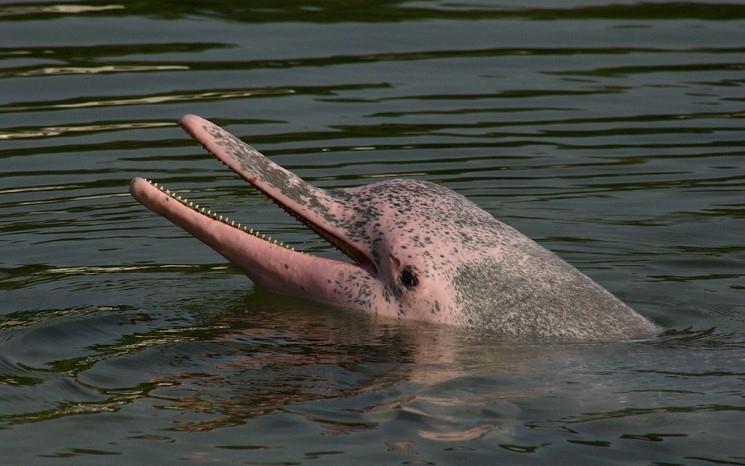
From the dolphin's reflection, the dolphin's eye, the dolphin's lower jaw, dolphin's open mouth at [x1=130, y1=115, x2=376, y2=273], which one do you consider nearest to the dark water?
the dolphin's reflection

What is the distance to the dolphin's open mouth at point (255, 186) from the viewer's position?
31.6 ft

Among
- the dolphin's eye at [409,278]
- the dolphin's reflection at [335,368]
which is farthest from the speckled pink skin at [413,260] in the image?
the dolphin's reflection at [335,368]

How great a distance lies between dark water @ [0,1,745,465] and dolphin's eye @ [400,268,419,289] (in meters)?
0.25

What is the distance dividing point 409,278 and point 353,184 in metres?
3.32

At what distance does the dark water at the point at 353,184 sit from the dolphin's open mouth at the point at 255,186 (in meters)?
0.41

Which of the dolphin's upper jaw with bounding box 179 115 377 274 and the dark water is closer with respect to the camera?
the dark water

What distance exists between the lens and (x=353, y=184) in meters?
12.9

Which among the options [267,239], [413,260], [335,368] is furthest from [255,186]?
[335,368]

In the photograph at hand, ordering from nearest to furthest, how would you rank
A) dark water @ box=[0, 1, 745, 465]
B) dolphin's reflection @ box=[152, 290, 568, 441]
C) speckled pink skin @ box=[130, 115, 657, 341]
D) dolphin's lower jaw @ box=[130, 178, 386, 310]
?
dark water @ box=[0, 1, 745, 465] → dolphin's reflection @ box=[152, 290, 568, 441] → speckled pink skin @ box=[130, 115, 657, 341] → dolphin's lower jaw @ box=[130, 178, 386, 310]

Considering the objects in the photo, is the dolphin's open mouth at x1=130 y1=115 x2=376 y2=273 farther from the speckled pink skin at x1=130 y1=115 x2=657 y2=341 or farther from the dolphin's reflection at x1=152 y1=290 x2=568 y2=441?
the dolphin's reflection at x1=152 y1=290 x2=568 y2=441

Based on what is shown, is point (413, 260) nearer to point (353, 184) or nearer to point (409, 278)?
point (409, 278)

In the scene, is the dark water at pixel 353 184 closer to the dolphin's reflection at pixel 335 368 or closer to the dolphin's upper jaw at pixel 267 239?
the dolphin's reflection at pixel 335 368

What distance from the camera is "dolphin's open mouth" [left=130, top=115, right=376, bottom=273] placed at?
9.62m

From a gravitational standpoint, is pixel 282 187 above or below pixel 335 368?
above
